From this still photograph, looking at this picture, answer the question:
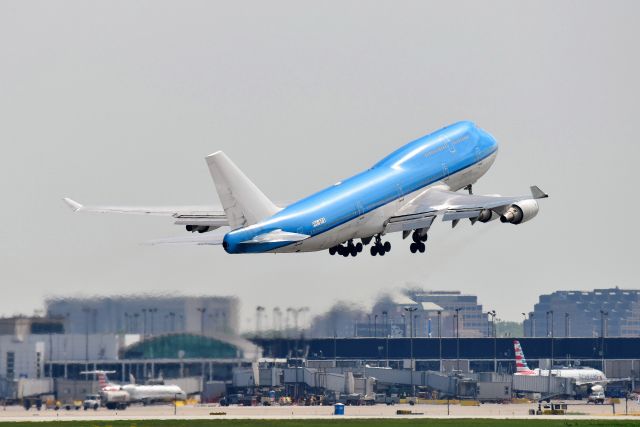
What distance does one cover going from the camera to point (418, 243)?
4183 inches

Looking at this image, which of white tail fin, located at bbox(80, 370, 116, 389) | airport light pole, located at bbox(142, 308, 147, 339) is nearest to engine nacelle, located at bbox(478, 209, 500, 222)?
airport light pole, located at bbox(142, 308, 147, 339)

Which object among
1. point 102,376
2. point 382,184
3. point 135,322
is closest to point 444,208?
point 382,184

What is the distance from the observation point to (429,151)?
10912 centimetres

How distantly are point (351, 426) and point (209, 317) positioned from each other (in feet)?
47.3

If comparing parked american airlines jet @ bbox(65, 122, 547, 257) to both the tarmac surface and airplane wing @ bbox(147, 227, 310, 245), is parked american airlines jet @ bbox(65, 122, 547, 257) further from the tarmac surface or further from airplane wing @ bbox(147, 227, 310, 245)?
the tarmac surface

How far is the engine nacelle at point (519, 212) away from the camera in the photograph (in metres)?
105

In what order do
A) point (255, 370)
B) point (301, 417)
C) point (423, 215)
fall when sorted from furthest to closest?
1. point (255, 370)
2. point (301, 417)
3. point (423, 215)

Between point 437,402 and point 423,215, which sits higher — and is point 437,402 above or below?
below

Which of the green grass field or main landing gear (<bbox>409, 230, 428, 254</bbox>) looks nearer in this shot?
main landing gear (<bbox>409, 230, 428, 254</bbox>)

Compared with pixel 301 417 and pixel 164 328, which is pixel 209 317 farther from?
pixel 301 417

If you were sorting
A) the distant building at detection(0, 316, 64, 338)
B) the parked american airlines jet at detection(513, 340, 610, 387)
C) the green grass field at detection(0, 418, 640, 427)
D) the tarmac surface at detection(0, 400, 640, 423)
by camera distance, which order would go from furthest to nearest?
the parked american airlines jet at detection(513, 340, 610, 387)
the tarmac surface at detection(0, 400, 640, 423)
the green grass field at detection(0, 418, 640, 427)
the distant building at detection(0, 316, 64, 338)

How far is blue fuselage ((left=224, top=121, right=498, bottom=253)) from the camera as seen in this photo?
91.2 meters

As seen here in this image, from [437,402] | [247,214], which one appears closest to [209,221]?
[247,214]

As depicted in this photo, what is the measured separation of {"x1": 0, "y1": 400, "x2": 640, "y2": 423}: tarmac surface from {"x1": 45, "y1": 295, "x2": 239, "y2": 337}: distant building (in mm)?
13088
